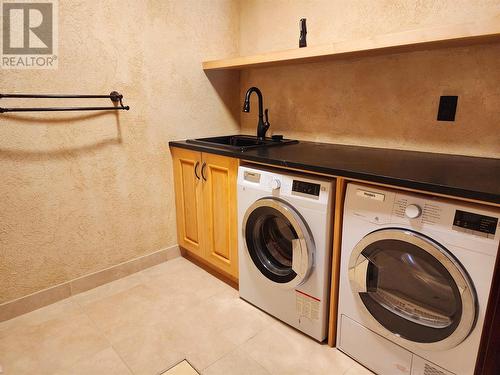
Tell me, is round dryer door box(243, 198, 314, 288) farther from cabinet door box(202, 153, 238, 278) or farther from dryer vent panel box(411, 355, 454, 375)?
dryer vent panel box(411, 355, 454, 375)

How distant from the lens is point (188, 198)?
7.36 ft

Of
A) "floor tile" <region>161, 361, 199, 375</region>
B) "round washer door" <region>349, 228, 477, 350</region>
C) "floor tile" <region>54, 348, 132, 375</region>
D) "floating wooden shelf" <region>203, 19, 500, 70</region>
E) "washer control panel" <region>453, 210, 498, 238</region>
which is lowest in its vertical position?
"floor tile" <region>54, 348, 132, 375</region>

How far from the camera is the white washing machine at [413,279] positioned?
3.37 feet

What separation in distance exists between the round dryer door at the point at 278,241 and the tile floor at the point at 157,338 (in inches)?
12.8

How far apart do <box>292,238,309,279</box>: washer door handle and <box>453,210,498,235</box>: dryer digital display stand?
24.4 inches

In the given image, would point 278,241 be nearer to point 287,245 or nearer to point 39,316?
point 287,245

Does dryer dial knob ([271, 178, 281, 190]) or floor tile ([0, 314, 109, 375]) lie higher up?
dryer dial knob ([271, 178, 281, 190])

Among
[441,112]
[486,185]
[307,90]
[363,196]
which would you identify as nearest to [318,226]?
[363,196]

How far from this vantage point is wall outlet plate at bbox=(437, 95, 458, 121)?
159cm

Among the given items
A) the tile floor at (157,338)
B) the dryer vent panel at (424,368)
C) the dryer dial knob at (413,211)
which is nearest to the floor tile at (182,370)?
the tile floor at (157,338)

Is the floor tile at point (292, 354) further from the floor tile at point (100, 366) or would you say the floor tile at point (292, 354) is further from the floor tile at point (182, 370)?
the floor tile at point (100, 366)

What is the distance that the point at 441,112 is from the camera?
1636mm

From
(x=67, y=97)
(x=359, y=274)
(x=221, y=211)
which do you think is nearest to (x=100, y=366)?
(x=221, y=211)

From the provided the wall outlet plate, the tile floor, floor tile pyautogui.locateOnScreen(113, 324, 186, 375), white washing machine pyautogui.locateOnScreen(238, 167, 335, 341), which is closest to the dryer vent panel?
the tile floor
